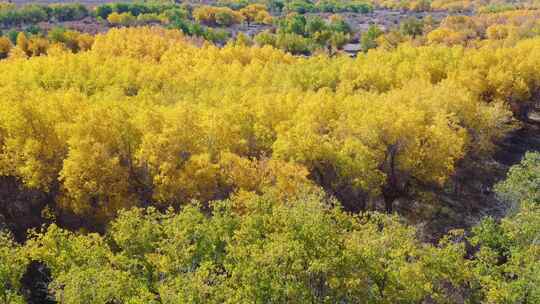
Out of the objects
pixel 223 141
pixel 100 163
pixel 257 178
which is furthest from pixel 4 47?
pixel 257 178

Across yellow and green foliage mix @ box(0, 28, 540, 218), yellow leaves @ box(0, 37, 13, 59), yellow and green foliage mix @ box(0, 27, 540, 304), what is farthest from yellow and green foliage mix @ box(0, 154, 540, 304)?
yellow leaves @ box(0, 37, 13, 59)

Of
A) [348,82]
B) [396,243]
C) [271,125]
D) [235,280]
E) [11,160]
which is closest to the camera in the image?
[235,280]

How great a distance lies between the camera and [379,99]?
60125mm

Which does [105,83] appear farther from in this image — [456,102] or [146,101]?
[456,102]

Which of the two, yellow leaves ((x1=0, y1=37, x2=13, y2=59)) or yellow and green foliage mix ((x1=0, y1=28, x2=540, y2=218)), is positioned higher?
yellow and green foliage mix ((x1=0, y1=28, x2=540, y2=218))

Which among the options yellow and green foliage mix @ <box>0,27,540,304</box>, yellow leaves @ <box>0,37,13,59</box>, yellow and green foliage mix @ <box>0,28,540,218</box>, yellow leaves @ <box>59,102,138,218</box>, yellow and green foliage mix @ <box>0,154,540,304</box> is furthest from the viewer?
yellow leaves @ <box>0,37,13,59</box>

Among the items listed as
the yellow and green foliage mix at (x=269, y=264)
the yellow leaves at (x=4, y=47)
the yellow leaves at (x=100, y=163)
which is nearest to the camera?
the yellow and green foliage mix at (x=269, y=264)

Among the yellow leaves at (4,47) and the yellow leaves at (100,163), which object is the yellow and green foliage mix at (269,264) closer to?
the yellow leaves at (100,163)

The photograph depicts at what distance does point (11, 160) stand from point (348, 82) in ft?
162

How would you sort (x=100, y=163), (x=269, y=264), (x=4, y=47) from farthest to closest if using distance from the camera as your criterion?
(x=4, y=47) < (x=100, y=163) < (x=269, y=264)

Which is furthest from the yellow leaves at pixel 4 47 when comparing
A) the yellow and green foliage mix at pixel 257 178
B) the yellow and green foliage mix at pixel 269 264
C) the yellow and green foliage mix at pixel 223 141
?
the yellow and green foliage mix at pixel 269 264

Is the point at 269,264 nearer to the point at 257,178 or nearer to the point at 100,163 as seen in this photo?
the point at 257,178

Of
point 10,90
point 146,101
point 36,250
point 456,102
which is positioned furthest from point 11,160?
point 456,102

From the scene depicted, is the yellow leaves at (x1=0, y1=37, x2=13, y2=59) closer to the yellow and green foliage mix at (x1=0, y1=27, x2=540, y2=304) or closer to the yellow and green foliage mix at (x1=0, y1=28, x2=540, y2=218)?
the yellow and green foliage mix at (x1=0, y1=27, x2=540, y2=304)
